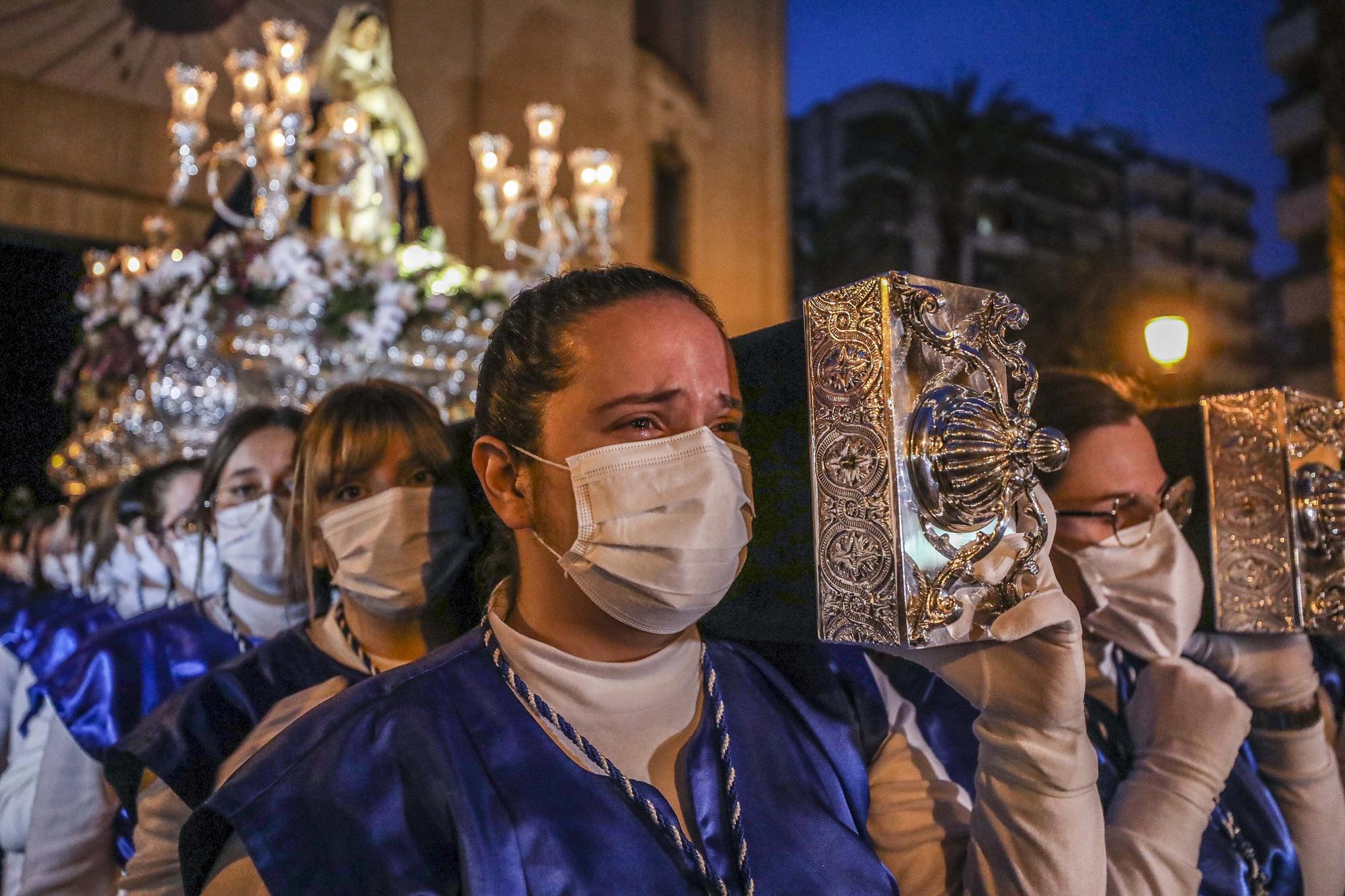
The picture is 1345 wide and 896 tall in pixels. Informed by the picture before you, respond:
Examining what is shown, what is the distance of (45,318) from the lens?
8.55 m

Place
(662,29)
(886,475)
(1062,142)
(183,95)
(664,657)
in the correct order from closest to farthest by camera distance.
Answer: (886,475) < (664,657) < (183,95) < (662,29) < (1062,142)

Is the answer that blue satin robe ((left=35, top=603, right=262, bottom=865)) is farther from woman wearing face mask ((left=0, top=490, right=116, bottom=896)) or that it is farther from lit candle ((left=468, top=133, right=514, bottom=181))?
lit candle ((left=468, top=133, right=514, bottom=181))

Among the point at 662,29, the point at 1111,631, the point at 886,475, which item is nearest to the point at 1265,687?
the point at 1111,631

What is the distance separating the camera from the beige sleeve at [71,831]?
8.29 feet

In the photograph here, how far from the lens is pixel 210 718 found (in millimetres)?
2141

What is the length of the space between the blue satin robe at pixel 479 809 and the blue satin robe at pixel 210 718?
24.2 inches

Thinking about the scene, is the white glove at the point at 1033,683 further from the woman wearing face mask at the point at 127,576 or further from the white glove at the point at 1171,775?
the woman wearing face mask at the point at 127,576

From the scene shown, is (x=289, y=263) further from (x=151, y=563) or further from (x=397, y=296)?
(x=151, y=563)

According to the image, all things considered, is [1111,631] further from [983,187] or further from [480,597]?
[983,187]

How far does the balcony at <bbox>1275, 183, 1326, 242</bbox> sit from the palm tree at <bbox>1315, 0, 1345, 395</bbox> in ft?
77.6

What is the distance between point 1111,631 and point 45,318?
29.0 ft

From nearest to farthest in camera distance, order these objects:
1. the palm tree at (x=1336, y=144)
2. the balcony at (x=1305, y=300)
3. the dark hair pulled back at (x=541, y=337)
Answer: the dark hair pulled back at (x=541, y=337)
the palm tree at (x=1336, y=144)
the balcony at (x=1305, y=300)

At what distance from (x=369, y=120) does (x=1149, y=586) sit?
6.31 metres

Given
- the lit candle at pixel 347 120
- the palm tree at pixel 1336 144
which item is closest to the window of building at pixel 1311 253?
the palm tree at pixel 1336 144
